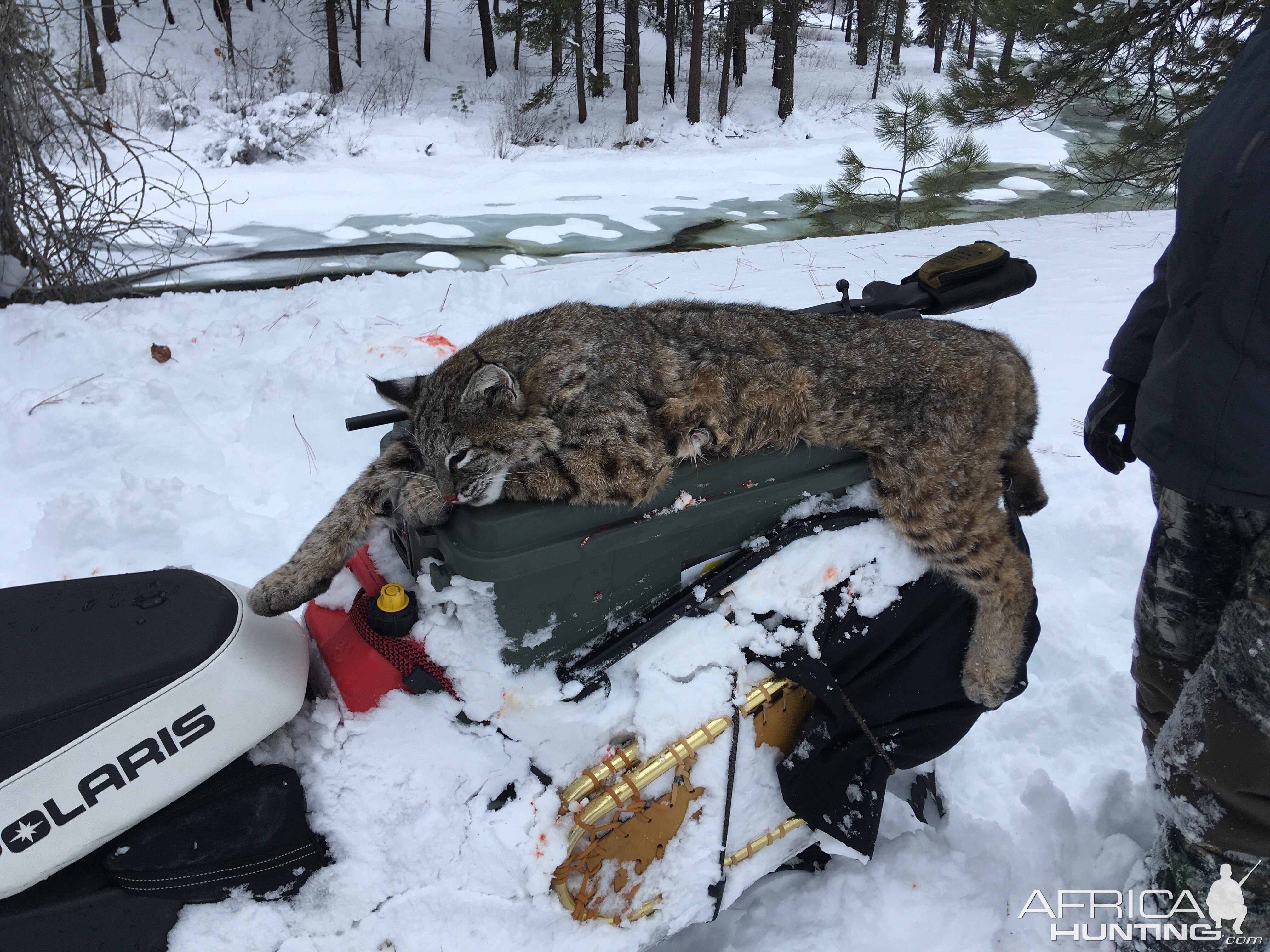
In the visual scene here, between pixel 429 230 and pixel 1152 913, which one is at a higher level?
pixel 429 230

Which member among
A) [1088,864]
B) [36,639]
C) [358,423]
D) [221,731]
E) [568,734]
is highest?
[358,423]

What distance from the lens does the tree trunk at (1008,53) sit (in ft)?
20.6

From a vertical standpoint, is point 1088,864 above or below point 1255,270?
below

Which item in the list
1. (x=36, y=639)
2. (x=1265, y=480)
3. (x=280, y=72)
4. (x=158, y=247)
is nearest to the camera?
(x=36, y=639)

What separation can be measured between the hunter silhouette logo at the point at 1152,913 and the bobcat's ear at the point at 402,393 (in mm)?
2165

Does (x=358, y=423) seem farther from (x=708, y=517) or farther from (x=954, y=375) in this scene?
(x=954, y=375)

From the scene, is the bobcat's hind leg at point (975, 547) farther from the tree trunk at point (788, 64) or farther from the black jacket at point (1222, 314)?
the tree trunk at point (788, 64)

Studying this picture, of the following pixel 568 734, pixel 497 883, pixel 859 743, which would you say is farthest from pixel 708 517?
pixel 497 883

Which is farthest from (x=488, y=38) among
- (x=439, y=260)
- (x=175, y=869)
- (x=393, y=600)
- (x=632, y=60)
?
(x=175, y=869)

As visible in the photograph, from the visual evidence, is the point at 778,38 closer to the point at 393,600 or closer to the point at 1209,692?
the point at 1209,692

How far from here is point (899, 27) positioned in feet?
73.4

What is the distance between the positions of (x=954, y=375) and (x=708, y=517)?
0.91 meters

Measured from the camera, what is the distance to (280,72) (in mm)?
17234

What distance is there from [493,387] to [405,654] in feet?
2.33
